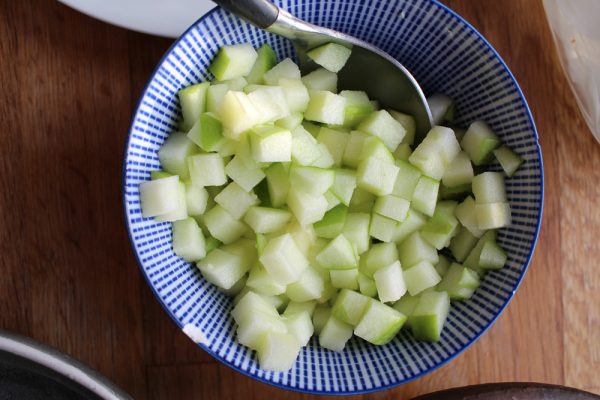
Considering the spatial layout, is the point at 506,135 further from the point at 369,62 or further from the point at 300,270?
the point at 300,270

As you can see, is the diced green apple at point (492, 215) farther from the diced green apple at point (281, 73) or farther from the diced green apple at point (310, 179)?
the diced green apple at point (281, 73)

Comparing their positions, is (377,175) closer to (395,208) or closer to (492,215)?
(395,208)

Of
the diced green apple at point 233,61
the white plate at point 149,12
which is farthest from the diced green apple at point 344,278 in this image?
the white plate at point 149,12

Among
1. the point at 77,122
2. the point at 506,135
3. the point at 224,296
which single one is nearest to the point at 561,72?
the point at 506,135

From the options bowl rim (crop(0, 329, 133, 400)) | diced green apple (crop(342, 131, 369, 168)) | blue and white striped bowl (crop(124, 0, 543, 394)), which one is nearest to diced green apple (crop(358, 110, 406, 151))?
diced green apple (crop(342, 131, 369, 168))

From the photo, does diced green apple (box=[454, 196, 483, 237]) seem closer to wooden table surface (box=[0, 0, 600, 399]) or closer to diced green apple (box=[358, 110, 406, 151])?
diced green apple (box=[358, 110, 406, 151])
